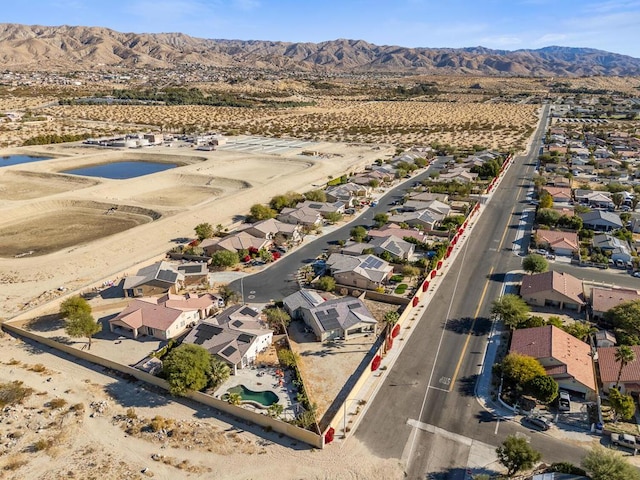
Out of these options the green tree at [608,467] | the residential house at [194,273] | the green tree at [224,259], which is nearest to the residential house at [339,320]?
the residential house at [194,273]

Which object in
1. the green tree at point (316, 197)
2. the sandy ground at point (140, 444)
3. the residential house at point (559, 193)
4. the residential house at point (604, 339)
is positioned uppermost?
the residential house at point (559, 193)

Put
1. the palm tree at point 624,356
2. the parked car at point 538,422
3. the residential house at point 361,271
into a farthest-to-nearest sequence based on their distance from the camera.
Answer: the residential house at point 361,271 < the palm tree at point 624,356 < the parked car at point 538,422

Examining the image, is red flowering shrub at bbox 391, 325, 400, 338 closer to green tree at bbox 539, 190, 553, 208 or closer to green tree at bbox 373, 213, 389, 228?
green tree at bbox 373, 213, 389, 228

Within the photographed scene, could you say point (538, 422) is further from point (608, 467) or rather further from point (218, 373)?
point (218, 373)

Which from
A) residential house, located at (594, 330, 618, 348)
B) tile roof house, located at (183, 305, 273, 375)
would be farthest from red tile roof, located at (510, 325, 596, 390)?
tile roof house, located at (183, 305, 273, 375)

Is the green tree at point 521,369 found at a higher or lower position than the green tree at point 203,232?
lower

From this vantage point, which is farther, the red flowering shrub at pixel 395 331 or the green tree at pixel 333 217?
the green tree at pixel 333 217

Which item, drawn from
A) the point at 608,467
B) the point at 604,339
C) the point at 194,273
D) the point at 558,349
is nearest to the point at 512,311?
the point at 558,349

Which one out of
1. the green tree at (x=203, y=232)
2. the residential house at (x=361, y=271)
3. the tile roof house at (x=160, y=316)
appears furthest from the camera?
the green tree at (x=203, y=232)

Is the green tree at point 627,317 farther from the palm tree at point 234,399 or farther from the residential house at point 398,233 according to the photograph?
the palm tree at point 234,399
